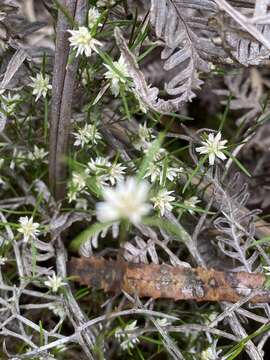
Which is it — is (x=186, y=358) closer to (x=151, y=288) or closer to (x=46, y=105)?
(x=151, y=288)

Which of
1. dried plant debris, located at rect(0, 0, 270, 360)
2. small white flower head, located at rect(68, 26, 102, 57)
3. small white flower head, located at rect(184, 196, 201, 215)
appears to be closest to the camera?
small white flower head, located at rect(68, 26, 102, 57)

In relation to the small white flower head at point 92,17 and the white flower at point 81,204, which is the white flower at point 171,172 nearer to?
the white flower at point 81,204

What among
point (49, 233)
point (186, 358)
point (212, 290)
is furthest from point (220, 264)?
point (49, 233)

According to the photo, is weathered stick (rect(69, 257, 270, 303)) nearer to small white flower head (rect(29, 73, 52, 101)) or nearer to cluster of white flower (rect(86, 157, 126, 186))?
cluster of white flower (rect(86, 157, 126, 186))

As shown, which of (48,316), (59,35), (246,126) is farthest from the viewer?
(246,126)

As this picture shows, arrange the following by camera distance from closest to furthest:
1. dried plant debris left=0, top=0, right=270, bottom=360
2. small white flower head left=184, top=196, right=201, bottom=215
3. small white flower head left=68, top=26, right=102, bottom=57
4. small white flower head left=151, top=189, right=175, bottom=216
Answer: small white flower head left=68, top=26, right=102, bottom=57
dried plant debris left=0, top=0, right=270, bottom=360
small white flower head left=151, top=189, right=175, bottom=216
small white flower head left=184, top=196, right=201, bottom=215

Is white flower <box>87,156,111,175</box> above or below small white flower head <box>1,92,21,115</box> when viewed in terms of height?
below

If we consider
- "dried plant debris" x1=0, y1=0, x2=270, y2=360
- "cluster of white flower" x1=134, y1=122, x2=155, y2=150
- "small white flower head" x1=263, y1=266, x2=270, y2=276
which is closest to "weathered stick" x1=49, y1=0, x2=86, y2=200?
"dried plant debris" x1=0, y1=0, x2=270, y2=360

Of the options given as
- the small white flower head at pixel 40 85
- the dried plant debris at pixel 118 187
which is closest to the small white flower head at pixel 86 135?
the dried plant debris at pixel 118 187
